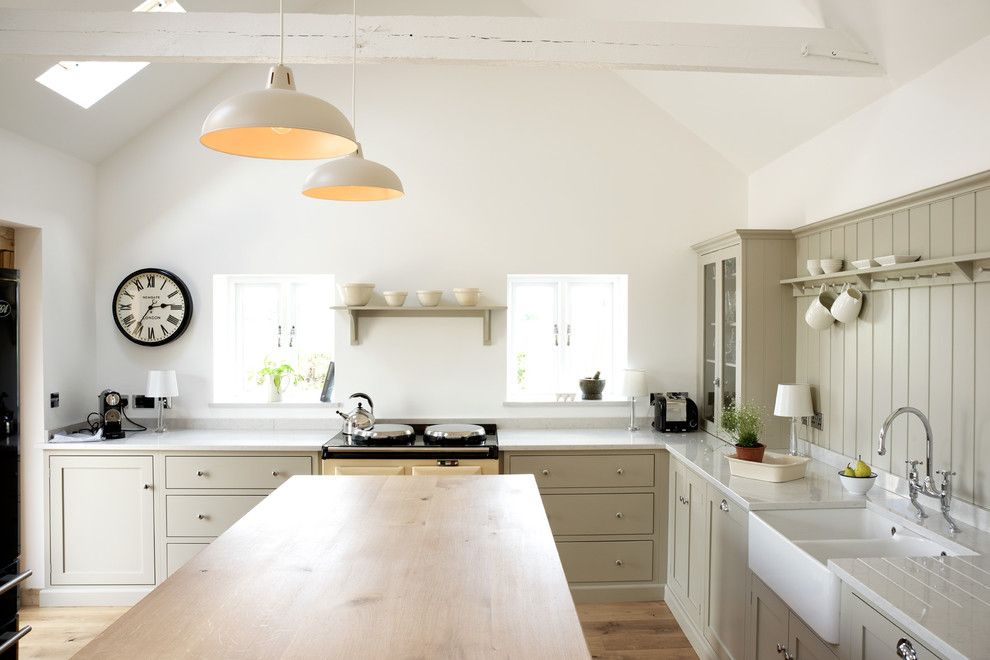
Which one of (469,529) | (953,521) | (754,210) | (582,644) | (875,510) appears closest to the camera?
(582,644)

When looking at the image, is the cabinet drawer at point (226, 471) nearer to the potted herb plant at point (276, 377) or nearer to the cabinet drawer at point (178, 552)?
the cabinet drawer at point (178, 552)

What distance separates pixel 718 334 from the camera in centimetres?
405

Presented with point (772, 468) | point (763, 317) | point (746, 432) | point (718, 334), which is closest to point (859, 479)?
point (772, 468)

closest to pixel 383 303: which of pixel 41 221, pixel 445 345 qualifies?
pixel 445 345

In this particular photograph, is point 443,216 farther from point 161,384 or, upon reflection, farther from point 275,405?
point 161,384

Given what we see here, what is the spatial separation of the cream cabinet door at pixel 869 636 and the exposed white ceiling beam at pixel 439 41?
201cm

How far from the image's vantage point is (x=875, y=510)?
261 cm

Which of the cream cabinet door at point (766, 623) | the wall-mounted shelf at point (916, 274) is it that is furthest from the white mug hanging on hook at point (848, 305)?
the cream cabinet door at point (766, 623)

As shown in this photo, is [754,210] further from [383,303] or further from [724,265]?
[383,303]

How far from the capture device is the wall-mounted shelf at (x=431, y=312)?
166 inches

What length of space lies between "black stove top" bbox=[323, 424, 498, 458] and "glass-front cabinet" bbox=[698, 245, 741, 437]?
4.34 ft

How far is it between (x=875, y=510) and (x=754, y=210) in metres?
2.24

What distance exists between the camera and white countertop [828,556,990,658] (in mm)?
1517

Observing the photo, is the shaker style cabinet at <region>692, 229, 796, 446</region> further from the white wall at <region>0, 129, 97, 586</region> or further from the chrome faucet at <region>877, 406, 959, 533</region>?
the white wall at <region>0, 129, 97, 586</region>
